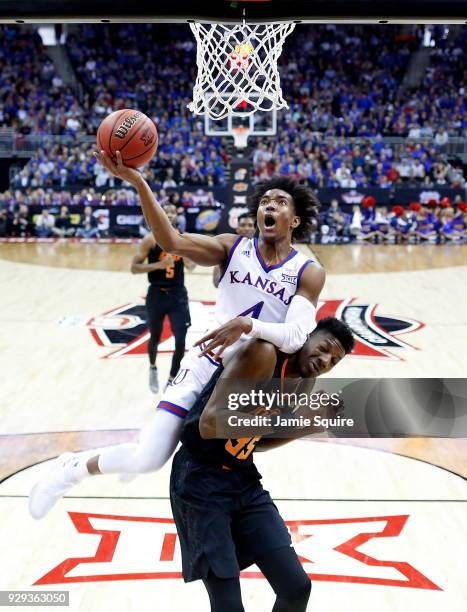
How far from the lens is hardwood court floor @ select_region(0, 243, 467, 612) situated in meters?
4.26

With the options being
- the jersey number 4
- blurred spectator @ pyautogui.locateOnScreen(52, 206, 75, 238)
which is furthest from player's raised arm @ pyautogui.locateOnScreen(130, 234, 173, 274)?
blurred spectator @ pyautogui.locateOnScreen(52, 206, 75, 238)

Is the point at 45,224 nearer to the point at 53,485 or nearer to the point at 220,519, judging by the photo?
the point at 53,485

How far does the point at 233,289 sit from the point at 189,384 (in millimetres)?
519

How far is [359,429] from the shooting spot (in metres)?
4.06

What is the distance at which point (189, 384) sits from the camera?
12.1ft

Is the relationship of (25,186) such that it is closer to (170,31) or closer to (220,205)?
(220,205)

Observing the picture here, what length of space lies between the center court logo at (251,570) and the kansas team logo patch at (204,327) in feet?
13.2

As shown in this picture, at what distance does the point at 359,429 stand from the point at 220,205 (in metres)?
15.7

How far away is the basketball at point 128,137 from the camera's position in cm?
336

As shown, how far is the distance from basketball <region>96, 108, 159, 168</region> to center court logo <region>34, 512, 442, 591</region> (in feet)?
7.64
